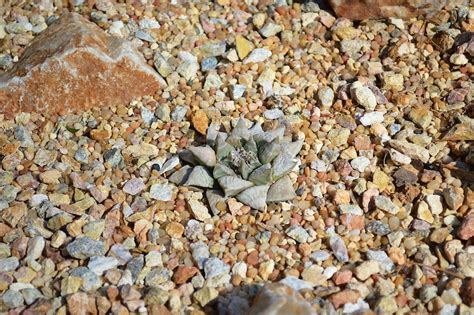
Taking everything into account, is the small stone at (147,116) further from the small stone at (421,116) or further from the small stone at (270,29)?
the small stone at (421,116)

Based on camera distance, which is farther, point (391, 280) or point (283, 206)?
point (283, 206)

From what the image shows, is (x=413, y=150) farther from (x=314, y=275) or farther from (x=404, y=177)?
(x=314, y=275)

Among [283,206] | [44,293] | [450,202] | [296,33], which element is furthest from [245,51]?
[44,293]

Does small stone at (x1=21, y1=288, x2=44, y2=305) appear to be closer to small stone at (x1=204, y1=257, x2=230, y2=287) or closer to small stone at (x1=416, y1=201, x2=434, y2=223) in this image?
small stone at (x1=204, y1=257, x2=230, y2=287)

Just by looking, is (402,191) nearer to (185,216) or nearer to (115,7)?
(185,216)

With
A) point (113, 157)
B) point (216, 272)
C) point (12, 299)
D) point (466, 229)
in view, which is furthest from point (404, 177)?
point (12, 299)

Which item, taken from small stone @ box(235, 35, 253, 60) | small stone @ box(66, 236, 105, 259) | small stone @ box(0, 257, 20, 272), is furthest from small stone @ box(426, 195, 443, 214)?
small stone @ box(0, 257, 20, 272)
